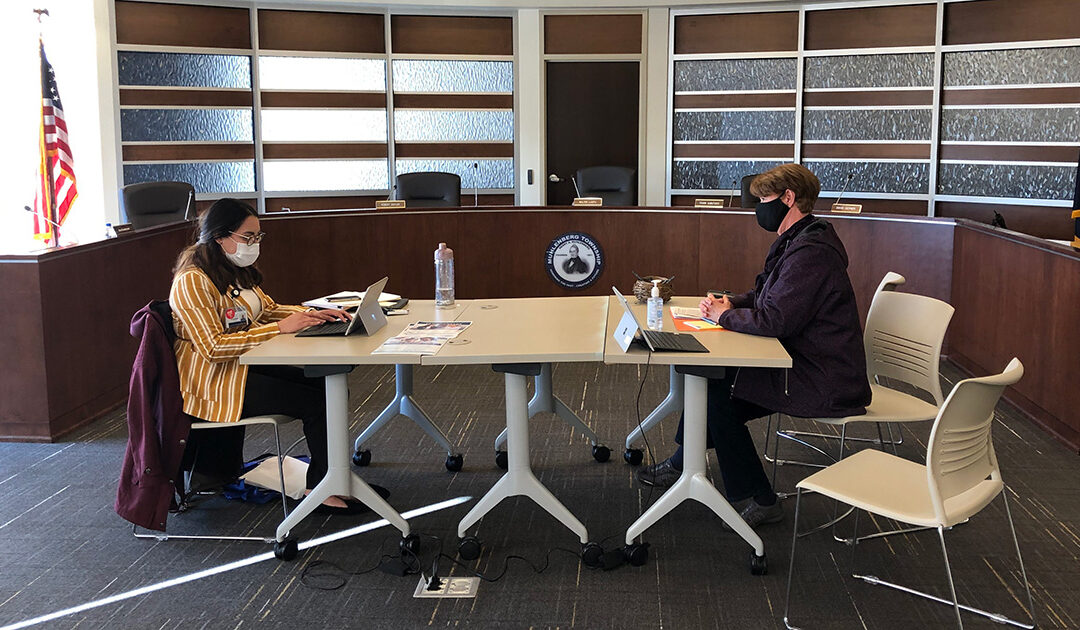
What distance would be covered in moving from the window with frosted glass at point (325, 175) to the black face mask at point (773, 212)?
6.23 m

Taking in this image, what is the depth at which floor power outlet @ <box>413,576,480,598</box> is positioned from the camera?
3.12m

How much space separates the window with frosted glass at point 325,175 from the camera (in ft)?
30.1

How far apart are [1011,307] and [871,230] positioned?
59.9 inches

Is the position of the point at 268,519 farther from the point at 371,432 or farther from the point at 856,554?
the point at 856,554

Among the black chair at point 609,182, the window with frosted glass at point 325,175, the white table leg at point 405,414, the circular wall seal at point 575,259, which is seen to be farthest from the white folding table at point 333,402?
the window with frosted glass at point 325,175

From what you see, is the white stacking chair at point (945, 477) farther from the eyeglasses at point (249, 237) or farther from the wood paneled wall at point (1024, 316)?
the eyeglasses at point (249, 237)

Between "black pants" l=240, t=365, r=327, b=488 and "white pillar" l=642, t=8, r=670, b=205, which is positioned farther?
"white pillar" l=642, t=8, r=670, b=205

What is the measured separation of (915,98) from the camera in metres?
8.61

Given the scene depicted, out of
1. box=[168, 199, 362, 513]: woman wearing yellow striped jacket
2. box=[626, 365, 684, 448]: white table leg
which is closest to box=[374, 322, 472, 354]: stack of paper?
box=[168, 199, 362, 513]: woman wearing yellow striped jacket

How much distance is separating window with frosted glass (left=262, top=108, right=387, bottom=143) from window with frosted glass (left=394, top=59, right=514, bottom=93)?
39 centimetres

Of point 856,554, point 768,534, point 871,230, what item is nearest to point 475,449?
point 768,534

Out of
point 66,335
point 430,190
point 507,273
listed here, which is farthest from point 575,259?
point 66,335

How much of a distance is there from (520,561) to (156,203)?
4.28 metres

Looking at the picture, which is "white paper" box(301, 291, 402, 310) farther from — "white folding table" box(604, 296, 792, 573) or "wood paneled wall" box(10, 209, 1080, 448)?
"wood paneled wall" box(10, 209, 1080, 448)
